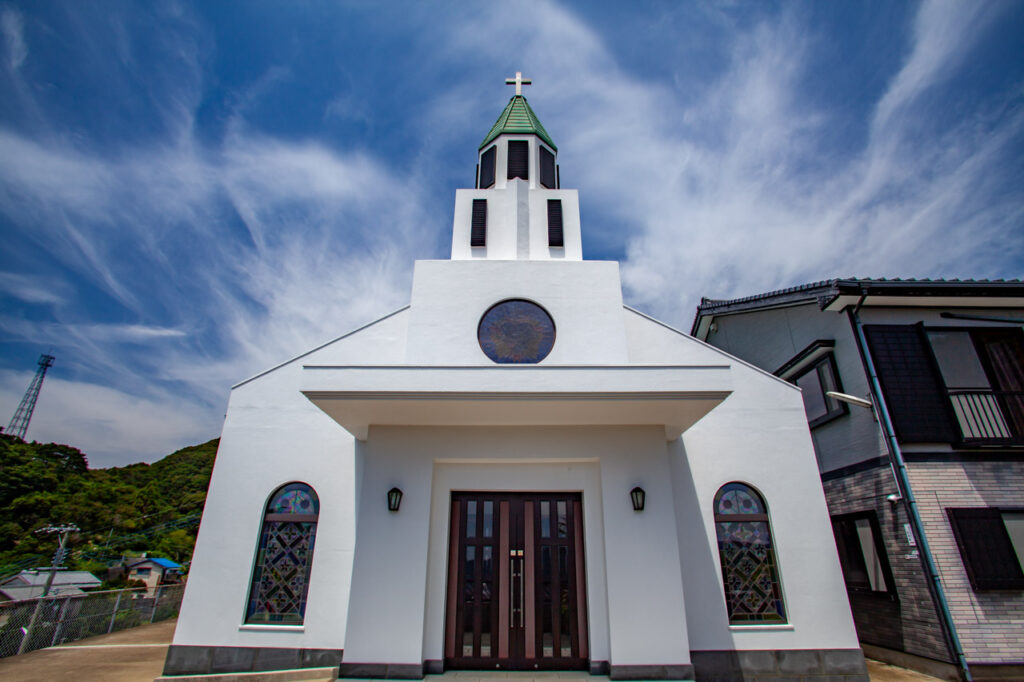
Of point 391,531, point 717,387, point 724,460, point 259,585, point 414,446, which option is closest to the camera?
point 717,387

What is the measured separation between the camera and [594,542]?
609cm

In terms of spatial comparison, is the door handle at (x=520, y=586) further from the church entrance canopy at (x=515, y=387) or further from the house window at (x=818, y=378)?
the house window at (x=818, y=378)

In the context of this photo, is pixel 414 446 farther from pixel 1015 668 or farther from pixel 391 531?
pixel 1015 668

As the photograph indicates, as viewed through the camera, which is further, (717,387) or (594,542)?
(594,542)

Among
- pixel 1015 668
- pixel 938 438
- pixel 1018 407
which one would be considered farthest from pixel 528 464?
pixel 1018 407

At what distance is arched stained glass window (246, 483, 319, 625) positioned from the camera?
6672mm

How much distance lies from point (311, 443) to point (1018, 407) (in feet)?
37.9

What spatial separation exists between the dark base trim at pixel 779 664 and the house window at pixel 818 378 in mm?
3848

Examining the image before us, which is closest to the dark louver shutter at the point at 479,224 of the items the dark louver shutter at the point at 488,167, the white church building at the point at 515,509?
the dark louver shutter at the point at 488,167

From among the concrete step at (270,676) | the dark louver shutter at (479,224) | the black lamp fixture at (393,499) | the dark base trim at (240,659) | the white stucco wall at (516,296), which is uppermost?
the dark louver shutter at (479,224)

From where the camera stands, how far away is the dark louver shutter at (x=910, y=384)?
23.4ft

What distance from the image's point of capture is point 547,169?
10.7 m

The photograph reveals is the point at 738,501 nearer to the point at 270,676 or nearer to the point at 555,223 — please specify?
the point at 555,223

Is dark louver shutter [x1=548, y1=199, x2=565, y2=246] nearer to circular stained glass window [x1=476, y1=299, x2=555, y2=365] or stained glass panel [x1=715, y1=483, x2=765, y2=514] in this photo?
circular stained glass window [x1=476, y1=299, x2=555, y2=365]
